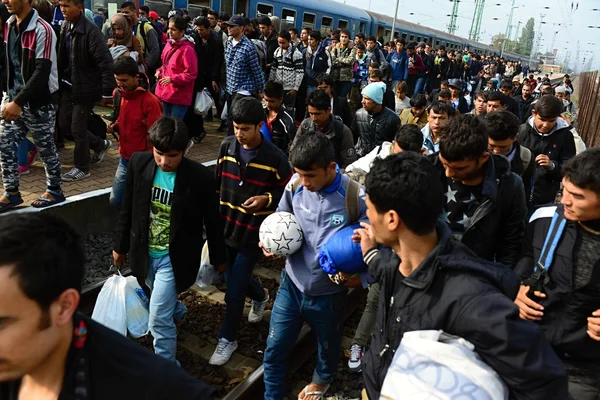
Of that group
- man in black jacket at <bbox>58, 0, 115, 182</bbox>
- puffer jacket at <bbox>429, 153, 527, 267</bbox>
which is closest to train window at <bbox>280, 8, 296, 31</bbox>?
man in black jacket at <bbox>58, 0, 115, 182</bbox>

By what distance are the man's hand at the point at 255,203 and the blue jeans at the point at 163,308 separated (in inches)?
25.7

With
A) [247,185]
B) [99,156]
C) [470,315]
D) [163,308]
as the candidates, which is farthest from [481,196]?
[99,156]

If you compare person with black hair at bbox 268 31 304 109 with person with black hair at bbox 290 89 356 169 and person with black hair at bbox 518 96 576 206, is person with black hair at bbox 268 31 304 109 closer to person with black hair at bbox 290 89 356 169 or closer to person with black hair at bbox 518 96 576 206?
person with black hair at bbox 290 89 356 169

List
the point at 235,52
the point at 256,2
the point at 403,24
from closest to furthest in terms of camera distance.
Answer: the point at 235,52 < the point at 256,2 < the point at 403,24

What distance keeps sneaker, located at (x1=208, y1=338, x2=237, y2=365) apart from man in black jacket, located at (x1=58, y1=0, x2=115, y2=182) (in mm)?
3572

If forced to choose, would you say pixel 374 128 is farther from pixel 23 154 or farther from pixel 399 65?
pixel 399 65

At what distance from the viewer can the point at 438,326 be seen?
5.54 feet

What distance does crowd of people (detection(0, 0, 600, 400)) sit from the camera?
4.71 feet

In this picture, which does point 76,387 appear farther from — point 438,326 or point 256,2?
point 256,2

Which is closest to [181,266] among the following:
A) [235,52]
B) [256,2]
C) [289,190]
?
[289,190]

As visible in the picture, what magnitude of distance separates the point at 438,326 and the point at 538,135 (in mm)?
3799

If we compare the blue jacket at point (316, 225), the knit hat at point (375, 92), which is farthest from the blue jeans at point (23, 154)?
the blue jacket at point (316, 225)

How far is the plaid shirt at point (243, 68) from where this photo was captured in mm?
7098

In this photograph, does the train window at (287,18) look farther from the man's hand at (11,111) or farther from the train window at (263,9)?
the man's hand at (11,111)
